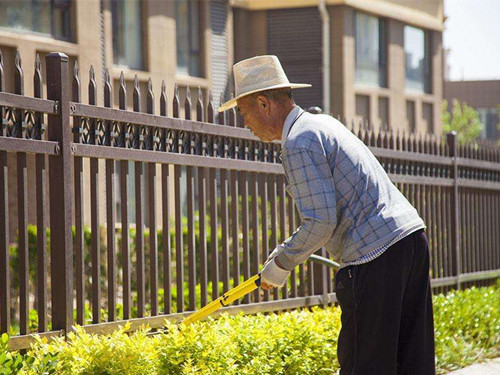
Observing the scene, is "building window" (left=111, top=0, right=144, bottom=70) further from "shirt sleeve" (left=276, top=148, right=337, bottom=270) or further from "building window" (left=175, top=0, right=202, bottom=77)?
"shirt sleeve" (left=276, top=148, right=337, bottom=270)

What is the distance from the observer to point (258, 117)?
16.3 feet

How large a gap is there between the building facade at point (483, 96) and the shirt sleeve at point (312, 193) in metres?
64.4

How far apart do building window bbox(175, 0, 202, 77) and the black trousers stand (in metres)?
18.1

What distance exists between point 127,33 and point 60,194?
1568 centimetres

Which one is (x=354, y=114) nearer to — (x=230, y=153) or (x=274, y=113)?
(x=230, y=153)

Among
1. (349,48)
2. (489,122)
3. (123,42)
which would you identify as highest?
(489,122)

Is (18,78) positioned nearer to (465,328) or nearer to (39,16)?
(465,328)

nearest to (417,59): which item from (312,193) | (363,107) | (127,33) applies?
(363,107)

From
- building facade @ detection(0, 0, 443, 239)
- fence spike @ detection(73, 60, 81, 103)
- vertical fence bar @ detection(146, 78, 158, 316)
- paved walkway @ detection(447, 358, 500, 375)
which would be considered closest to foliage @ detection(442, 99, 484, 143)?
building facade @ detection(0, 0, 443, 239)

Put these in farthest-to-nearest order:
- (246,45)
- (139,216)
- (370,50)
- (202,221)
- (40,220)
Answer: (370,50), (246,45), (202,221), (139,216), (40,220)

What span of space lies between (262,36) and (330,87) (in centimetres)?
240

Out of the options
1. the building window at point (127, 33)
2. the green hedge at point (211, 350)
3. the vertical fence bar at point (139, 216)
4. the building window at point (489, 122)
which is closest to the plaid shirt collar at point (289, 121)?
the green hedge at point (211, 350)

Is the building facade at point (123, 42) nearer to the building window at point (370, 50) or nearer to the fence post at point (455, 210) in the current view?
the fence post at point (455, 210)

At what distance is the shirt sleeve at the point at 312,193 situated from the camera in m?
4.67
